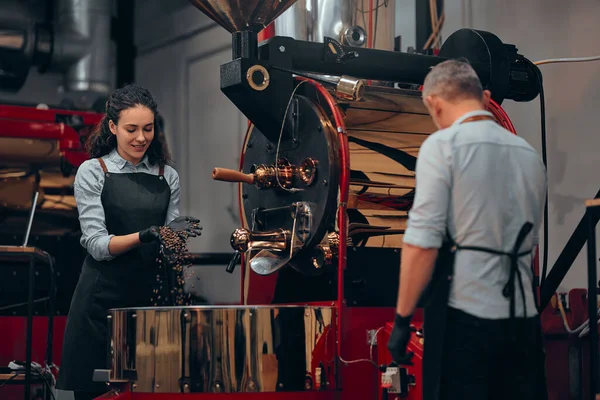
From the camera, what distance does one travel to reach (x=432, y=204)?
2117 millimetres

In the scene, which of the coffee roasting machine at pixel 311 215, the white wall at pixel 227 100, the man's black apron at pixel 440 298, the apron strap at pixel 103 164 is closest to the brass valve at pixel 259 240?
the coffee roasting machine at pixel 311 215

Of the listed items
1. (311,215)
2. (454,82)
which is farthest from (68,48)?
(454,82)

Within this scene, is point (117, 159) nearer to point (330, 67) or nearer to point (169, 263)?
point (169, 263)

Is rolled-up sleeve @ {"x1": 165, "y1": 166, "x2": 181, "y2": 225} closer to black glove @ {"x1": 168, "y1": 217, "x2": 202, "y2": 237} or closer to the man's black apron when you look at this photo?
black glove @ {"x1": 168, "y1": 217, "x2": 202, "y2": 237}

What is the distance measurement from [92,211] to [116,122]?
351mm

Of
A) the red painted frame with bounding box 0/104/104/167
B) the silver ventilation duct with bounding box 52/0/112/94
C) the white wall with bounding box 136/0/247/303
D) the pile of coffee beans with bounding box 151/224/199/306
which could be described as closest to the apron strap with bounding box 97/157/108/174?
the pile of coffee beans with bounding box 151/224/199/306

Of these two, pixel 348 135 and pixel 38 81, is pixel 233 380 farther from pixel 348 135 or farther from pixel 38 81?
pixel 38 81

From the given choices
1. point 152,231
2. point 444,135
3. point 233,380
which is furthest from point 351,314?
point 444,135

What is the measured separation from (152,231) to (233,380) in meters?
0.64

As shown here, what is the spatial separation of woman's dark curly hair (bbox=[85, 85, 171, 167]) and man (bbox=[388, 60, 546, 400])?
1.36 m

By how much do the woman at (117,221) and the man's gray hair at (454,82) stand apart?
1.13 meters

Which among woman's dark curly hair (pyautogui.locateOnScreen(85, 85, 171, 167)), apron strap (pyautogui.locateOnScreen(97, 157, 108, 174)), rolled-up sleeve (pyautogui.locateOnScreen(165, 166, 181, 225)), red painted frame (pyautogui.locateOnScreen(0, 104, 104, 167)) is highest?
red painted frame (pyautogui.locateOnScreen(0, 104, 104, 167))

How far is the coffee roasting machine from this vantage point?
8.61 ft

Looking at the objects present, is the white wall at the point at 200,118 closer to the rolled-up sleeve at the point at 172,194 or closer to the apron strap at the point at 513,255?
the rolled-up sleeve at the point at 172,194
